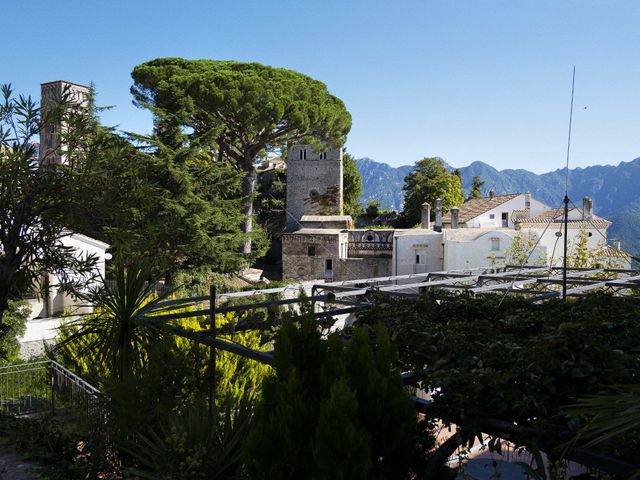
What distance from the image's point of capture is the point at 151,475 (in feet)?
13.4

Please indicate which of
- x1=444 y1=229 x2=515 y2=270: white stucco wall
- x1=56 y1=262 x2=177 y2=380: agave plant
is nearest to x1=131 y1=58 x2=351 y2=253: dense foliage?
x1=444 y1=229 x2=515 y2=270: white stucco wall

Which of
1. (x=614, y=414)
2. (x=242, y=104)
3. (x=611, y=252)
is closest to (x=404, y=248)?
(x=242, y=104)

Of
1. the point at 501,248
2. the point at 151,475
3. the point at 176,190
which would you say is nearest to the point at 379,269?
the point at 501,248

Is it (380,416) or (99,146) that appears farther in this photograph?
(99,146)

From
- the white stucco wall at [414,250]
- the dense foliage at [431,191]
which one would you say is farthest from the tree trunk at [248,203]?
the dense foliage at [431,191]

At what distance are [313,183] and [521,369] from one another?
116 ft

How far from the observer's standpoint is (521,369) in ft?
9.00

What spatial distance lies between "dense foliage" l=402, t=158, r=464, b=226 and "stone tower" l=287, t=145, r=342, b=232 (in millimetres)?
6221

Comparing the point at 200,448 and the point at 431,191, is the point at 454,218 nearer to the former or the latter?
the point at 431,191

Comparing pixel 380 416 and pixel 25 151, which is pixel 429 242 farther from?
pixel 380 416

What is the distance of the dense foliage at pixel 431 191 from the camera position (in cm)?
4091

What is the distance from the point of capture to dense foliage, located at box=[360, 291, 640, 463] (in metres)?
2.56

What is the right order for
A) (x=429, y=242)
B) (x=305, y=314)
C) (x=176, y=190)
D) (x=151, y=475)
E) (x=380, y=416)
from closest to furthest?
1. (x=380, y=416)
2. (x=305, y=314)
3. (x=151, y=475)
4. (x=176, y=190)
5. (x=429, y=242)

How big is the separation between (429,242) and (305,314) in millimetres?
22721
